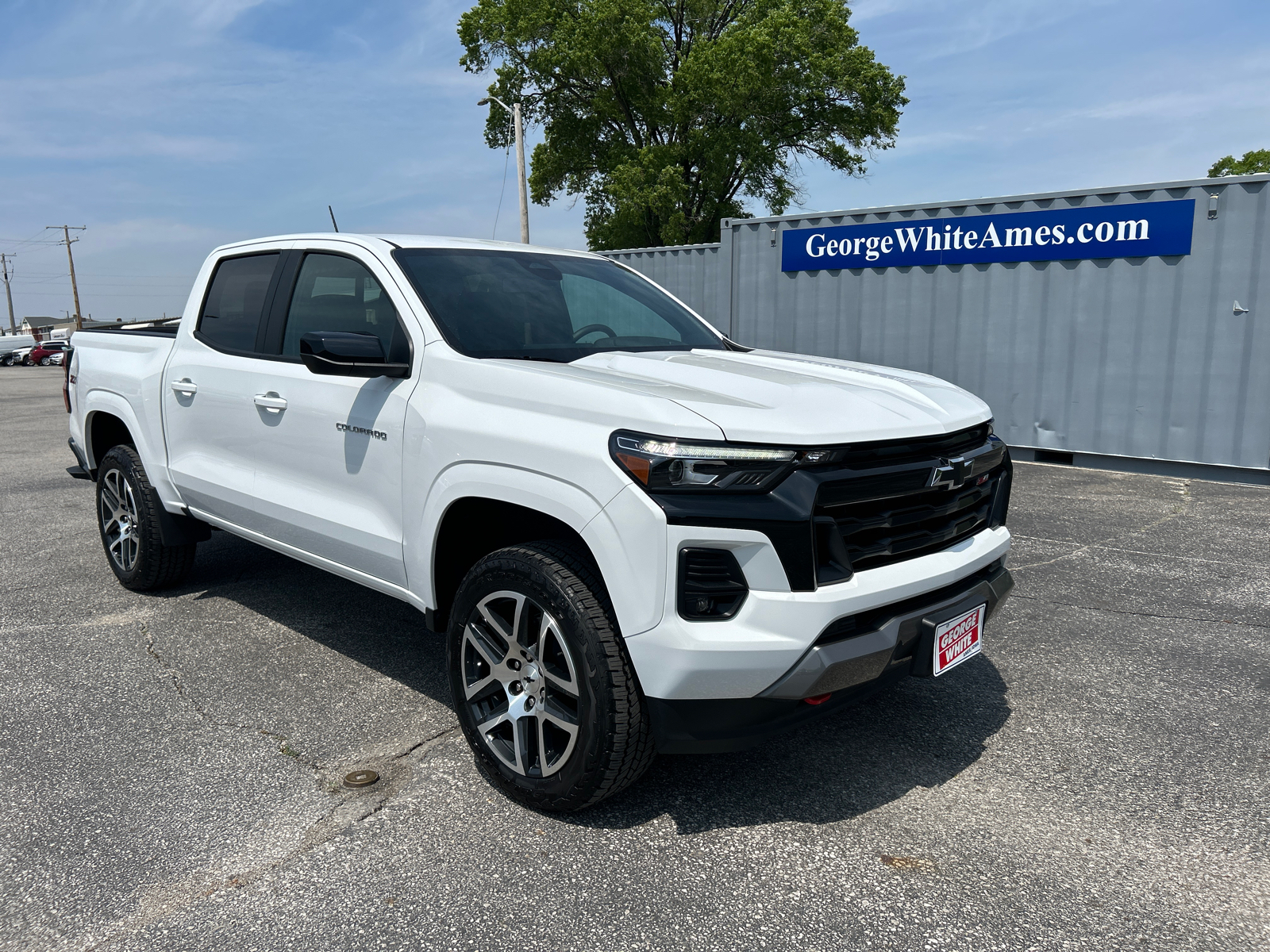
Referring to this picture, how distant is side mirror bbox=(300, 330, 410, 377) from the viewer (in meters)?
3.14

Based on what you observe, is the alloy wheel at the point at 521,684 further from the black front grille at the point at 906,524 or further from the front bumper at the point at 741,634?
the black front grille at the point at 906,524

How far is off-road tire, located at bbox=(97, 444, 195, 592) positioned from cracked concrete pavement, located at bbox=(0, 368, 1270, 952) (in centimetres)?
37

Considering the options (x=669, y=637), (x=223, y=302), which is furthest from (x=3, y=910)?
(x=223, y=302)

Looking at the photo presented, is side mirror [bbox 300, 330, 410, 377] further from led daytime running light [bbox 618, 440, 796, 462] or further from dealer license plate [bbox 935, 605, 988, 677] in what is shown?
dealer license plate [bbox 935, 605, 988, 677]

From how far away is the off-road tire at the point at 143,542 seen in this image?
4828 millimetres

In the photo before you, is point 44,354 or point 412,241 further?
point 44,354

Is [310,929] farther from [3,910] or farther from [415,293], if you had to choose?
[415,293]

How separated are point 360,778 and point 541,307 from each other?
1.85m

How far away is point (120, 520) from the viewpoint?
203 inches

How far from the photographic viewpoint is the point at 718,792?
119 inches

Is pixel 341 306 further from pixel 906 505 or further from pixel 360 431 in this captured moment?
pixel 906 505

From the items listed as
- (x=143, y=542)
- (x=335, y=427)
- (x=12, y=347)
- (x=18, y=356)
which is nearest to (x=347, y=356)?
(x=335, y=427)

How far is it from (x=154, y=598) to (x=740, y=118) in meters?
29.9

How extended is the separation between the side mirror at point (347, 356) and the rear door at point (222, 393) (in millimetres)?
850
